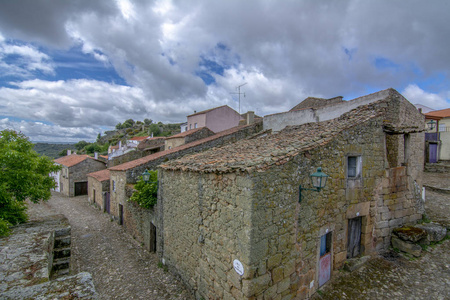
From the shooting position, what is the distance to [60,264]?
7801mm

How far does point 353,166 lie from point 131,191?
1075cm

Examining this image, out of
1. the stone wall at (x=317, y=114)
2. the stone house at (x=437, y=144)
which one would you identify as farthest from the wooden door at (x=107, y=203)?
the stone house at (x=437, y=144)

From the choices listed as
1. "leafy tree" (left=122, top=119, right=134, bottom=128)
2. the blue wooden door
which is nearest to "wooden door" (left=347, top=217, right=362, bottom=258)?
the blue wooden door

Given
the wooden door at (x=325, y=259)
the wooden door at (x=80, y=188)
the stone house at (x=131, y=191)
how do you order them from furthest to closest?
1. the wooden door at (x=80, y=188)
2. the stone house at (x=131, y=191)
3. the wooden door at (x=325, y=259)

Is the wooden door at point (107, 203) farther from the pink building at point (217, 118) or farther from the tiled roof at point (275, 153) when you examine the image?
the pink building at point (217, 118)

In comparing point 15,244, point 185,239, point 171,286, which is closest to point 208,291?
point 185,239

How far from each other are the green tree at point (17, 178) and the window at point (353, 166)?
11507 mm

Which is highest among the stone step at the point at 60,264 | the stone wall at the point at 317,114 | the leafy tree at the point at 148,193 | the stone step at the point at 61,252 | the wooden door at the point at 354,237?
the stone wall at the point at 317,114

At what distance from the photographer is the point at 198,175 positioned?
6238 mm

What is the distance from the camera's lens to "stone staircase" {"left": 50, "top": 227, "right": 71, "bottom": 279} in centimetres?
771

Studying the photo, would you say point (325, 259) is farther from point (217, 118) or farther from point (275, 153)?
point (217, 118)

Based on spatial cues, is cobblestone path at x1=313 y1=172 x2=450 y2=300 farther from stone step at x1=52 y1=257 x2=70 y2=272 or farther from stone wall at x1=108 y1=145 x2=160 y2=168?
stone wall at x1=108 y1=145 x2=160 y2=168

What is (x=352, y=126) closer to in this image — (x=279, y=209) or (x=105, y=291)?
(x=279, y=209)

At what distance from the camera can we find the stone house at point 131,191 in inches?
412
